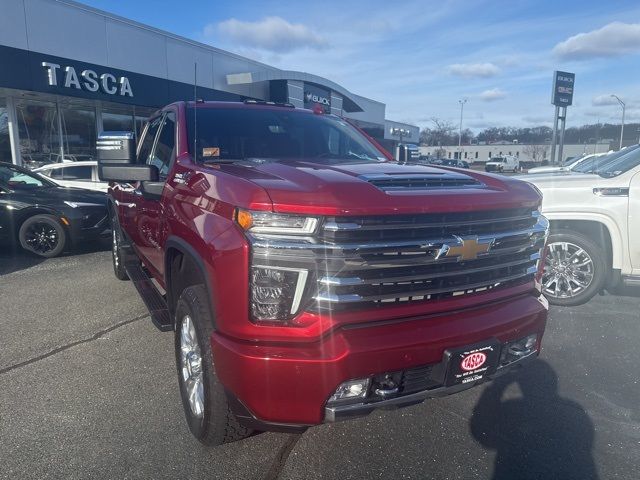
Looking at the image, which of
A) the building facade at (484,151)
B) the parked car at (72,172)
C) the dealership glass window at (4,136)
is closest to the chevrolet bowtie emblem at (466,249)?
the parked car at (72,172)

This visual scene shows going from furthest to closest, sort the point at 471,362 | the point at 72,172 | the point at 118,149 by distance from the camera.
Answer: the point at 72,172 → the point at 118,149 → the point at 471,362

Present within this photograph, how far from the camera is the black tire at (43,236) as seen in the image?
7.32m

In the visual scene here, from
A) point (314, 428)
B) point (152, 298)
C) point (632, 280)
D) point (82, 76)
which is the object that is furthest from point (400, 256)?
point (82, 76)

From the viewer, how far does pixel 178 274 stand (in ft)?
9.95

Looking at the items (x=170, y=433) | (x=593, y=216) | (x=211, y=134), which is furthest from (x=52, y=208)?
(x=593, y=216)

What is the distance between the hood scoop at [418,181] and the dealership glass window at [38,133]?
15544mm

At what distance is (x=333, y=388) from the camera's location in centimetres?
206

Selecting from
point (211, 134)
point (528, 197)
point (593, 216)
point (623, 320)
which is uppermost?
point (211, 134)

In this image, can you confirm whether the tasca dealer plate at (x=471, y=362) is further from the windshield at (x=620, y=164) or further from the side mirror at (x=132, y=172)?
the windshield at (x=620, y=164)

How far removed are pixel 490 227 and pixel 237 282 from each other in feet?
4.46

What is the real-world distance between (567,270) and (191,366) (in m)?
4.05

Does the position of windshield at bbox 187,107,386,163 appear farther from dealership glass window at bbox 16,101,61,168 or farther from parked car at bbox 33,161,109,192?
dealership glass window at bbox 16,101,61,168

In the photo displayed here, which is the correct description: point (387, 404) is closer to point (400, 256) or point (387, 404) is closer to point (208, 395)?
point (400, 256)

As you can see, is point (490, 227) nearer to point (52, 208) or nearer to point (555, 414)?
point (555, 414)
